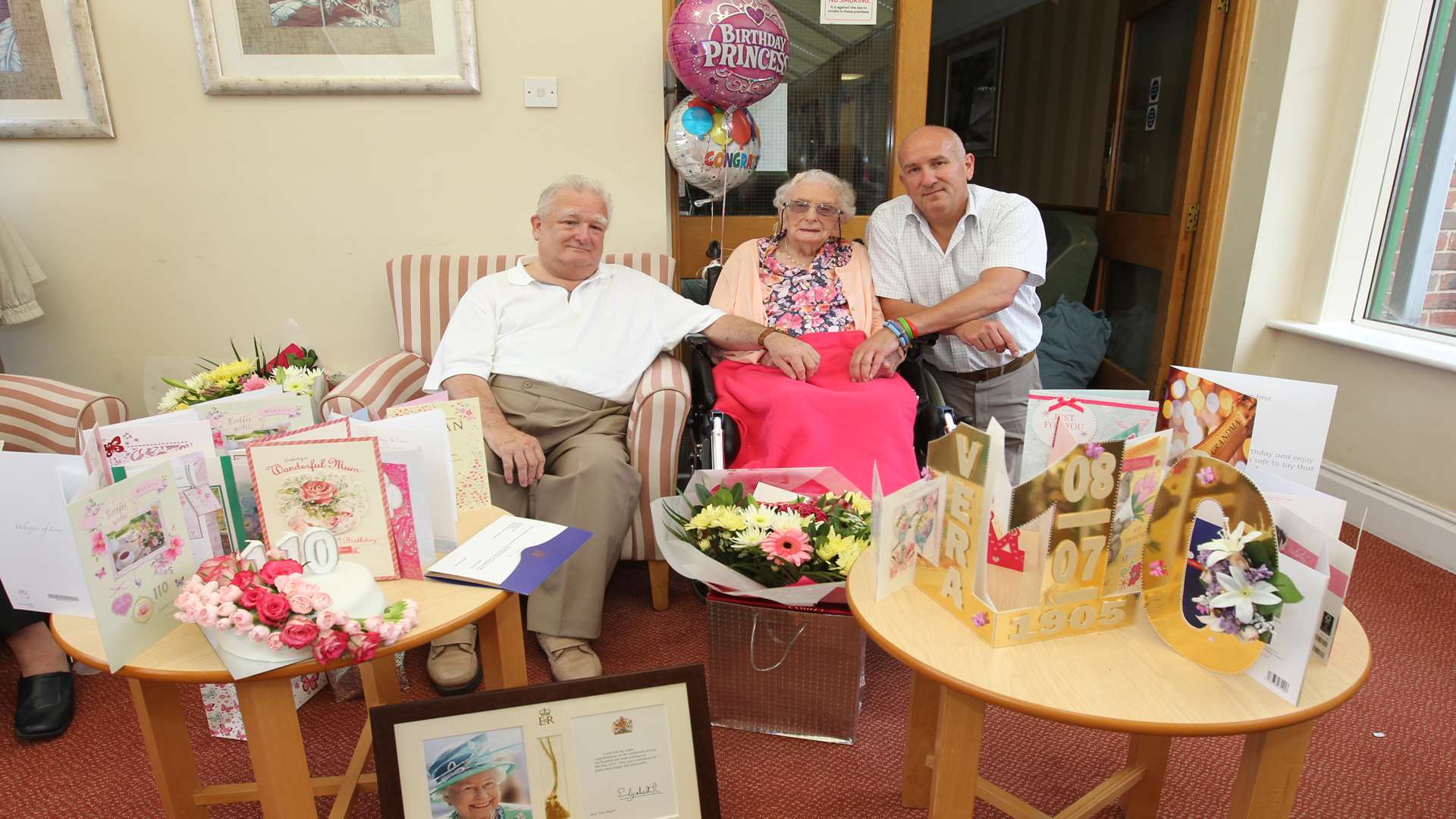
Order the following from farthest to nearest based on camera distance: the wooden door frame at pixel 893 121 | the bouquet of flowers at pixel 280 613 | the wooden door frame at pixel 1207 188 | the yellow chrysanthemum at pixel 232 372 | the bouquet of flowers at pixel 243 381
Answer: the wooden door frame at pixel 1207 188
the wooden door frame at pixel 893 121
the yellow chrysanthemum at pixel 232 372
the bouquet of flowers at pixel 243 381
the bouquet of flowers at pixel 280 613

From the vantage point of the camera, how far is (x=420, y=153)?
9.20ft

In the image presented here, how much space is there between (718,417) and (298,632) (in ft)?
4.25

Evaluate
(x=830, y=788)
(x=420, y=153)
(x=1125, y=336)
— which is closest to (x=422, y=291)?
(x=420, y=153)

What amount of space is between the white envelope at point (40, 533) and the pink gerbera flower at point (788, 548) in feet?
3.48

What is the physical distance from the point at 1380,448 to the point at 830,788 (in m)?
2.28

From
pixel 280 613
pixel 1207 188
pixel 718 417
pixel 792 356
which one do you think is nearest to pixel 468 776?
pixel 280 613

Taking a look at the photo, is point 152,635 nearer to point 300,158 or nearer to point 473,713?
point 473,713

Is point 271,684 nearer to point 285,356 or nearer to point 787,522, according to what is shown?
point 787,522

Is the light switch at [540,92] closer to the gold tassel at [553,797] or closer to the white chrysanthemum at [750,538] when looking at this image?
the white chrysanthemum at [750,538]

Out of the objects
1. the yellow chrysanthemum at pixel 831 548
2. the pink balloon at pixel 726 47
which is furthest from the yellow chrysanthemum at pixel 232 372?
the yellow chrysanthemum at pixel 831 548

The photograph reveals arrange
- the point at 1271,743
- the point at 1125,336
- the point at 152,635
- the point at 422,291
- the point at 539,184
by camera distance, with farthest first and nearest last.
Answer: the point at 1125,336, the point at 539,184, the point at 422,291, the point at 152,635, the point at 1271,743

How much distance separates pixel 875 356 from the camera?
7.55 feet

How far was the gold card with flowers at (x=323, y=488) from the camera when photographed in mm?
1195

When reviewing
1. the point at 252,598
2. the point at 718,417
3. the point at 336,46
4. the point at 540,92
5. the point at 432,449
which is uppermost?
the point at 336,46
